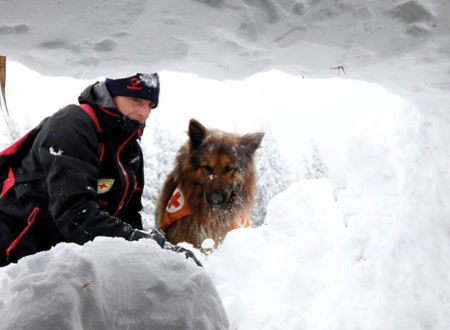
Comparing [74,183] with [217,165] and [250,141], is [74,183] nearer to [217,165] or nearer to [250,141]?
[217,165]

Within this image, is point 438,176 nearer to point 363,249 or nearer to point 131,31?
point 363,249

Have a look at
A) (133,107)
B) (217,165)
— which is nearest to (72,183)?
(133,107)

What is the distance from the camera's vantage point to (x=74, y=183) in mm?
2201

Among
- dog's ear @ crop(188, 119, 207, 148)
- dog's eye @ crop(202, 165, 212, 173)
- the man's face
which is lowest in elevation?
dog's eye @ crop(202, 165, 212, 173)

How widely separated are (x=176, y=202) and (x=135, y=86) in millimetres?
2058

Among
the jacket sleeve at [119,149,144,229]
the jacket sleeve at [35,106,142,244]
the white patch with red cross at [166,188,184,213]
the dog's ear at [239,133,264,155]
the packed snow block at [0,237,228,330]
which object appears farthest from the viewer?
the dog's ear at [239,133,264,155]

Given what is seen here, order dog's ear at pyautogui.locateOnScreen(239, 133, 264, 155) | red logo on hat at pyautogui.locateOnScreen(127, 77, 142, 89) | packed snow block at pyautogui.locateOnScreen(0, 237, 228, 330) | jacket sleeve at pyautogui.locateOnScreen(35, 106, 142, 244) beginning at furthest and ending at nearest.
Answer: dog's ear at pyautogui.locateOnScreen(239, 133, 264, 155)
red logo on hat at pyautogui.locateOnScreen(127, 77, 142, 89)
jacket sleeve at pyautogui.locateOnScreen(35, 106, 142, 244)
packed snow block at pyautogui.locateOnScreen(0, 237, 228, 330)

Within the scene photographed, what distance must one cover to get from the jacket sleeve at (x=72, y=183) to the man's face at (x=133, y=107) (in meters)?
0.49

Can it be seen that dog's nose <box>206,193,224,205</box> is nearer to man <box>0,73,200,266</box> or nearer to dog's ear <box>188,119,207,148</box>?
dog's ear <box>188,119,207,148</box>

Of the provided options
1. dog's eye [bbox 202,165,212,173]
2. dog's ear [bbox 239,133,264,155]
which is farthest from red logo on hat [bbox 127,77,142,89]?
dog's ear [bbox 239,133,264,155]

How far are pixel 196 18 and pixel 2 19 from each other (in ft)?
2.87

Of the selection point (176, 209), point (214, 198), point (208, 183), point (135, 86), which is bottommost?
point (176, 209)

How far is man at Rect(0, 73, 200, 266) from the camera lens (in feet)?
7.14

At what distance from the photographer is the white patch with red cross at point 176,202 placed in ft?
14.4
